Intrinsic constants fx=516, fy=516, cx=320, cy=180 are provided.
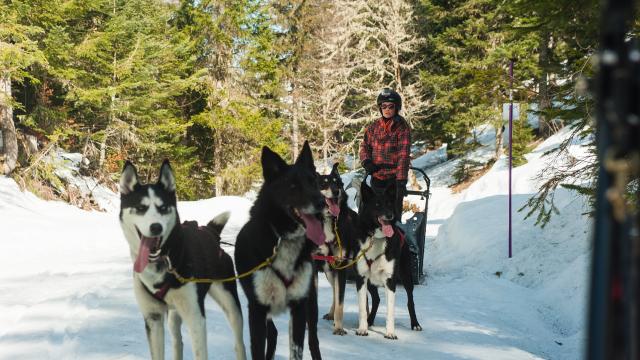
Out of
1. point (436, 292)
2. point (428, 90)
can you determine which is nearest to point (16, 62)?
point (436, 292)

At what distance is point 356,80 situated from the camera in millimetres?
25578

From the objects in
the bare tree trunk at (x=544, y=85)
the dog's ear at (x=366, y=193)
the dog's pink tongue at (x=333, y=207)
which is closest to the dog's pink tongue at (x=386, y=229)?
the dog's ear at (x=366, y=193)

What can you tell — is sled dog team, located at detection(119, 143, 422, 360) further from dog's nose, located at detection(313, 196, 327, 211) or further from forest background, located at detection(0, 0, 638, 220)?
forest background, located at detection(0, 0, 638, 220)

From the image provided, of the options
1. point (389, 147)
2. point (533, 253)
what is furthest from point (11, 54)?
point (533, 253)

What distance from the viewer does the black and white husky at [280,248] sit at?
3.53 m

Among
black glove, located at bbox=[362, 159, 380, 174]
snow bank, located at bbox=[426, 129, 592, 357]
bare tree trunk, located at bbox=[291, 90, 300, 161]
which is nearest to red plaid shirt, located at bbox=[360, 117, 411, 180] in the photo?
black glove, located at bbox=[362, 159, 380, 174]

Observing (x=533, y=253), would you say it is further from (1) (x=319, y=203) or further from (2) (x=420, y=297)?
(1) (x=319, y=203)

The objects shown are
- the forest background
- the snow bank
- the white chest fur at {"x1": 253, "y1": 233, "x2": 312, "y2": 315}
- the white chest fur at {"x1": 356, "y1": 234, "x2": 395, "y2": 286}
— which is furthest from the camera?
the forest background

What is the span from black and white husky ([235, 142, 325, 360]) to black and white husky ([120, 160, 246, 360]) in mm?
320

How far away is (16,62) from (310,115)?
17.5m

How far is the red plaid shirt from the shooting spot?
21.5 feet

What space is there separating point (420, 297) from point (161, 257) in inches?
194

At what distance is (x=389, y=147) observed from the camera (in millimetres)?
6738

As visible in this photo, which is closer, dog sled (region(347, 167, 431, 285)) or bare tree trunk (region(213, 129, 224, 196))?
dog sled (region(347, 167, 431, 285))
